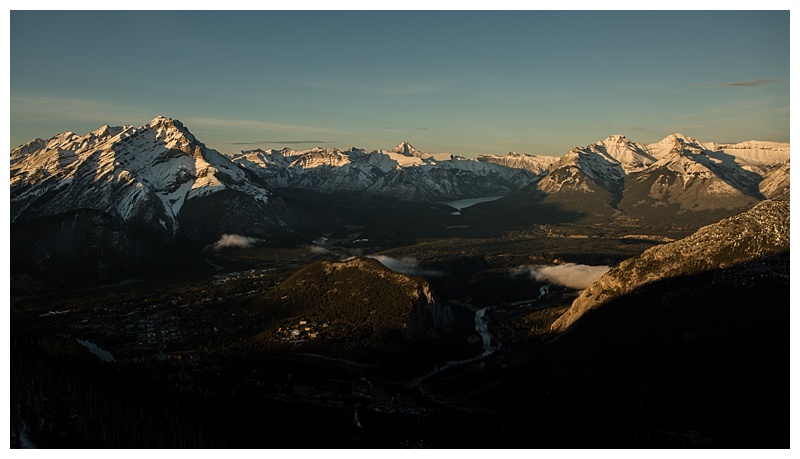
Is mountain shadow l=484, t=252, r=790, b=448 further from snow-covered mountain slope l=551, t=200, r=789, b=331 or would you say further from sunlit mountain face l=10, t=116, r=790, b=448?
snow-covered mountain slope l=551, t=200, r=789, b=331

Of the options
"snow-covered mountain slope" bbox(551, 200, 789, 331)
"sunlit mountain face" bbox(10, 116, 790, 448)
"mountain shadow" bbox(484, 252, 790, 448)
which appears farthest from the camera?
"snow-covered mountain slope" bbox(551, 200, 789, 331)

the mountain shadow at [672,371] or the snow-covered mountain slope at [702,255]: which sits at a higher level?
the snow-covered mountain slope at [702,255]

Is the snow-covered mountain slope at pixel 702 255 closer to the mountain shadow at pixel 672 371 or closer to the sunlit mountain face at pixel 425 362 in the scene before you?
the sunlit mountain face at pixel 425 362

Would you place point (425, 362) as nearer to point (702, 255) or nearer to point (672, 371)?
point (672, 371)

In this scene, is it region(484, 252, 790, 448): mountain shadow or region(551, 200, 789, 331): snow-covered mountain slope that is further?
region(551, 200, 789, 331): snow-covered mountain slope

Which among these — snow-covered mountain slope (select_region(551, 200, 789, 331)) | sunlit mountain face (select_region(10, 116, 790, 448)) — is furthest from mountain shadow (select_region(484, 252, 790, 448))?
snow-covered mountain slope (select_region(551, 200, 789, 331))

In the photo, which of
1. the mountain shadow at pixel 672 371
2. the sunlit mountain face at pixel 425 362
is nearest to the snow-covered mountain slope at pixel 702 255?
the sunlit mountain face at pixel 425 362

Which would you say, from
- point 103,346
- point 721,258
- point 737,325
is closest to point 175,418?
point 103,346

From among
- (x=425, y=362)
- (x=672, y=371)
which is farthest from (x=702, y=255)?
(x=425, y=362)
